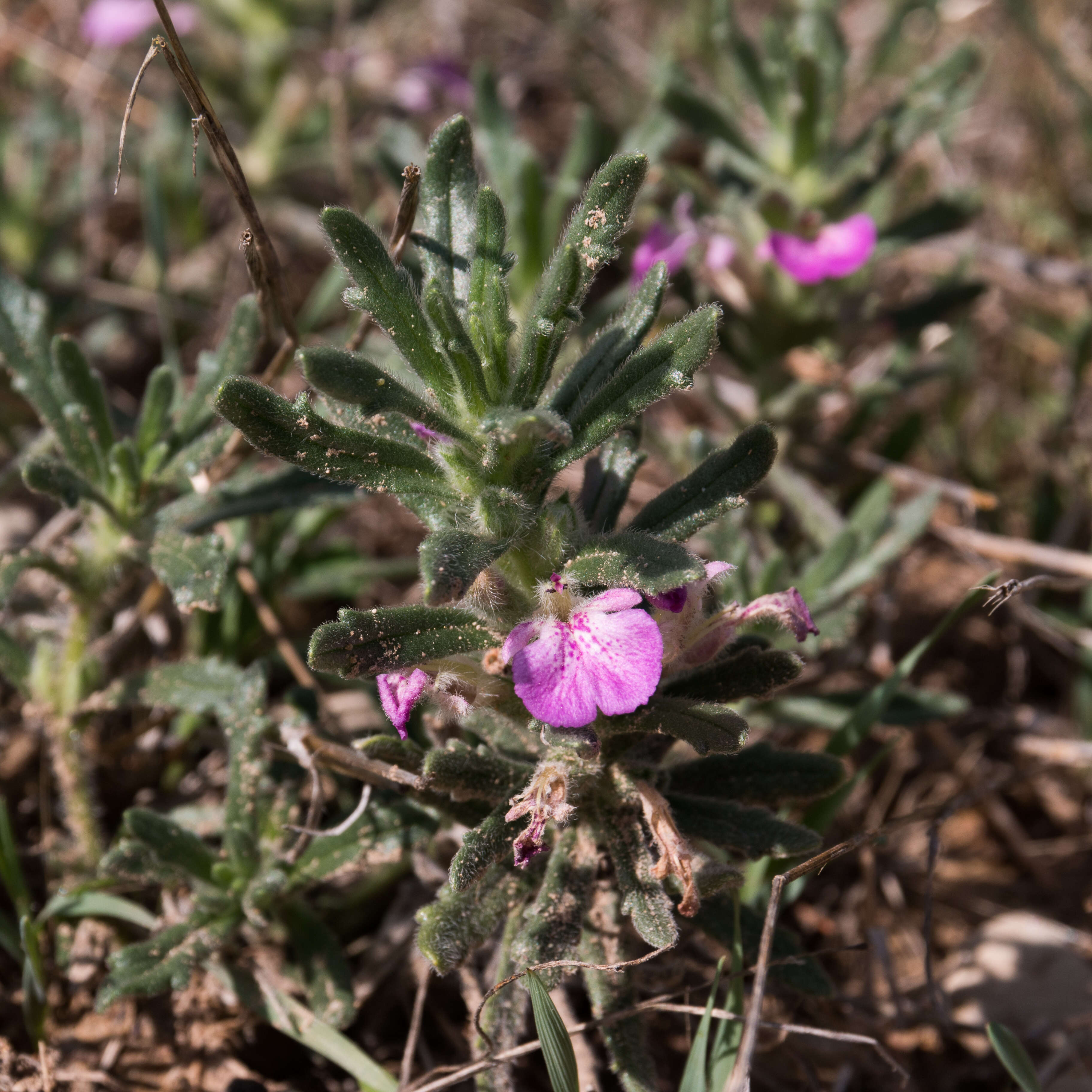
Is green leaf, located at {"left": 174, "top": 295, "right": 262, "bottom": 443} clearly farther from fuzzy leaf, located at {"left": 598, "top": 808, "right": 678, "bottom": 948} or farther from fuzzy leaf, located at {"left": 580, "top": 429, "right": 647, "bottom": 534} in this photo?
fuzzy leaf, located at {"left": 598, "top": 808, "right": 678, "bottom": 948}

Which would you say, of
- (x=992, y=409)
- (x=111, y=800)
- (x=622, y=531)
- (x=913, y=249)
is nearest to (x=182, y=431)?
(x=111, y=800)

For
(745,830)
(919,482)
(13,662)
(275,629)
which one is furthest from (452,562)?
(919,482)

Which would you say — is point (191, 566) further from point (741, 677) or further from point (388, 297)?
point (741, 677)

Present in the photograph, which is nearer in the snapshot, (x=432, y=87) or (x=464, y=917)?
(x=464, y=917)

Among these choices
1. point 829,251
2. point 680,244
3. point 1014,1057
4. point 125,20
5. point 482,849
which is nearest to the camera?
point 482,849

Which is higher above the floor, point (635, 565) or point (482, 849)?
point (635, 565)

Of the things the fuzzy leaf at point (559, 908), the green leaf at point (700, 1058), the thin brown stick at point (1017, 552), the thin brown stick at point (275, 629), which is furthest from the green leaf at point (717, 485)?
the thin brown stick at point (1017, 552)
